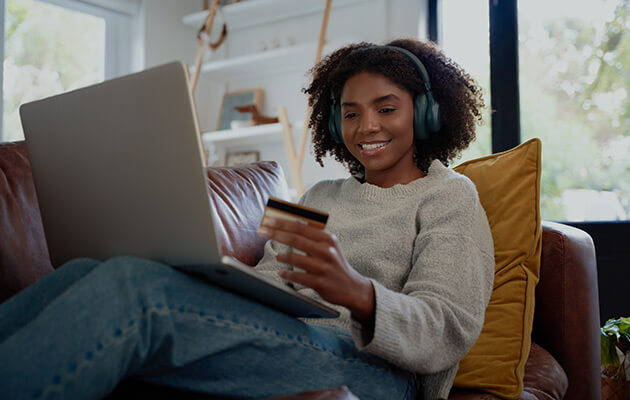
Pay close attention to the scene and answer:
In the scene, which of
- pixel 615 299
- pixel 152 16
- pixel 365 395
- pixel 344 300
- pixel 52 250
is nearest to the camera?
pixel 344 300

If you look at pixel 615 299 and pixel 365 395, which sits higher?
pixel 365 395

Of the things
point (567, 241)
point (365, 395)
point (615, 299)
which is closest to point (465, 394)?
point (365, 395)

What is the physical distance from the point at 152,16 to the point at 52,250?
2.74 m

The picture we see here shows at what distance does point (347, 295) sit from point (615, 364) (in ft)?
3.59

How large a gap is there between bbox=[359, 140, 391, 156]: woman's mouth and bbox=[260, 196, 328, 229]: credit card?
21.3 inches

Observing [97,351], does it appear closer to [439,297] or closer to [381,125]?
[439,297]

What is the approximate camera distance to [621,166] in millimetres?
2240

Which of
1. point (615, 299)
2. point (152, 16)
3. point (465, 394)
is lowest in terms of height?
point (615, 299)

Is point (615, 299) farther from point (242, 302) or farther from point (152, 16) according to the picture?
point (152, 16)

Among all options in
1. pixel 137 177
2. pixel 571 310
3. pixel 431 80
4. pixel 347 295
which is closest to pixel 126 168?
pixel 137 177

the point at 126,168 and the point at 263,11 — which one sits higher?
the point at 263,11

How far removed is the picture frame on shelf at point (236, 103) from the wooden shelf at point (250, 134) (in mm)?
115

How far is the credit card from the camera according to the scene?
736 millimetres

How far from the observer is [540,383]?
1.08 m
